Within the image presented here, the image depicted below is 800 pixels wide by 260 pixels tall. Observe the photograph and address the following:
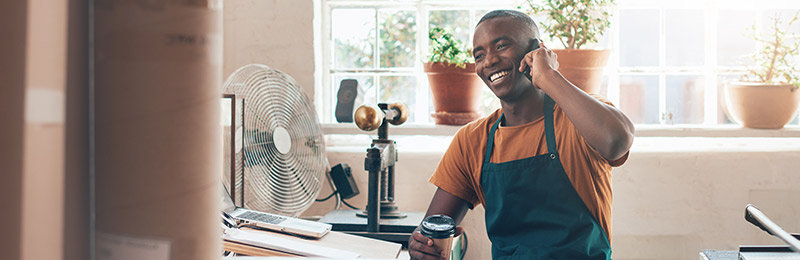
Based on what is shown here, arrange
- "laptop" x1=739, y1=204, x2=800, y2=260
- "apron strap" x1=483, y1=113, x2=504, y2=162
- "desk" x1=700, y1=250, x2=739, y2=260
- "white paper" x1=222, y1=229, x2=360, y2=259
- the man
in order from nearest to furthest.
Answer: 1. "laptop" x1=739, y1=204, x2=800, y2=260
2. "desk" x1=700, y1=250, x2=739, y2=260
3. "white paper" x1=222, y1=229, x2=360, y2=259
4. the man
5. "apron strap" x1=483, y1=113, x2=504, y2=162

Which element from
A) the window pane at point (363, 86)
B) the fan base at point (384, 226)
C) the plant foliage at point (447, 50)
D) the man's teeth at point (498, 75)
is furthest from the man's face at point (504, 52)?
the window pane at point (363, 86)

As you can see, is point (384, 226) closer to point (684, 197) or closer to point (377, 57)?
point (377, 57)

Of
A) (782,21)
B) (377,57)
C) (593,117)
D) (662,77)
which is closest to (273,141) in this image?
(593,117)

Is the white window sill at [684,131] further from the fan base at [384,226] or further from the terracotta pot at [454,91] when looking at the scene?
the fan base at [384,226]

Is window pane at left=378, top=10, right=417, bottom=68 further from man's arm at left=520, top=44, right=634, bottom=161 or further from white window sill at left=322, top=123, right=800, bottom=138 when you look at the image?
man's arm at left=520, top=44, right=634, bottom=161

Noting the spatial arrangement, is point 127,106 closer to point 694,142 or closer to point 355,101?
point 355,101

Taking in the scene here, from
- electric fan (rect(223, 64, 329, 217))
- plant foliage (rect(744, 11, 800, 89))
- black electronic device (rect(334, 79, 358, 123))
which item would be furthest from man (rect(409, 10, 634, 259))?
plant foliage (rect(744, 11, 800, 89))

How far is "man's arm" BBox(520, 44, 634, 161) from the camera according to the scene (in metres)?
1.57

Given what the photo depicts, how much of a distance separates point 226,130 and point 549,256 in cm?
91

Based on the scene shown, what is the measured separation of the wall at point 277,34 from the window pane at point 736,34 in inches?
70.7

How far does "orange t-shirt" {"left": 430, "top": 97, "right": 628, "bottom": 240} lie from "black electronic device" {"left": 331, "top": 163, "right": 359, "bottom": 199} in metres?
0.52

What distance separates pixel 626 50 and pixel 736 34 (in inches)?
18.3

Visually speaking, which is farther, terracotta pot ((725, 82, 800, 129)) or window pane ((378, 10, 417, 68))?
window pane ((378, 10, 417, 68))

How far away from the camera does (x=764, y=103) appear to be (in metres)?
2.45
